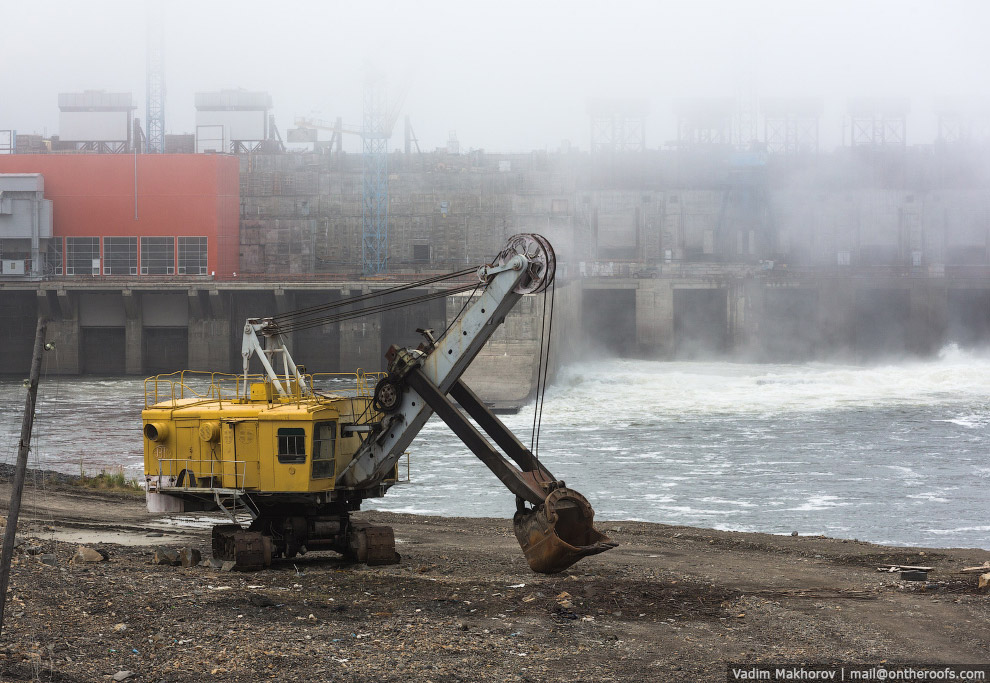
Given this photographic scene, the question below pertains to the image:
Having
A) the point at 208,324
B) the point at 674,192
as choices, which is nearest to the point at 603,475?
the point at 208,324

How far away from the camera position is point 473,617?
44.7ft

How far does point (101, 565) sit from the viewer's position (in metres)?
15.9

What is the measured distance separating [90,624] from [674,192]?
83826 mm

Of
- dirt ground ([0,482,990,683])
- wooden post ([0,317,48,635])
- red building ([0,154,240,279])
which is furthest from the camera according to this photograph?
red building ([0,154,240,279])

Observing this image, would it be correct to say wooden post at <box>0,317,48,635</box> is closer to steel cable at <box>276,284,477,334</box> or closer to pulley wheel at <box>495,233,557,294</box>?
pulley wheel at <box>495,233,557,294</box>

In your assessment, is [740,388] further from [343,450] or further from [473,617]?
[473,617]

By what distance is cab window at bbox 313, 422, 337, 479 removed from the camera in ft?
52.3

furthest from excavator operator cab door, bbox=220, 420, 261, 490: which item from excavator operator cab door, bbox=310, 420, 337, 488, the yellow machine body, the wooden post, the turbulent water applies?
the turbulent water

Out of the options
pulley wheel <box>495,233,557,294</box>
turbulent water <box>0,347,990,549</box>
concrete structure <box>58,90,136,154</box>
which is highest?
concrete structure <box>58,90,136,154</box>

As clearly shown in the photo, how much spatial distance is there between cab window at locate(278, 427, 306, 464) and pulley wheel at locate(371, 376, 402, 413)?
125 cm

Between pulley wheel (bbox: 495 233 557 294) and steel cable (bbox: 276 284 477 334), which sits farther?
steel cable (bbox: 276 284 477 334)

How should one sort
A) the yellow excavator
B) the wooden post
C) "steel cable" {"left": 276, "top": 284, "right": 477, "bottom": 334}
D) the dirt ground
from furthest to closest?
1. "steel cable" {"left": 276, "top": 284, "right": 477, "bottom": 334}
2. the yellow excavator
3. the dirt ground
4. the wooden post

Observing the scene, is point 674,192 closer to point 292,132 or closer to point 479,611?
point 292,132

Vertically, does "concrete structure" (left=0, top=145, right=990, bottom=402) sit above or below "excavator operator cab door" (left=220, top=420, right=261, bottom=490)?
above
